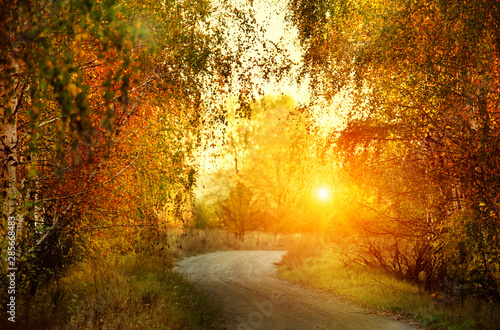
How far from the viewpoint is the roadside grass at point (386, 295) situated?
31.4 ft

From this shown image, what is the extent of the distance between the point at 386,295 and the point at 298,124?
5914mm

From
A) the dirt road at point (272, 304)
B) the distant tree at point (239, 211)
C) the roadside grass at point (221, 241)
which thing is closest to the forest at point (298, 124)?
the dirt road at point (272, 304)

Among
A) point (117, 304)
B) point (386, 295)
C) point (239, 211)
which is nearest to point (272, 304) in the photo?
point (386, 295)

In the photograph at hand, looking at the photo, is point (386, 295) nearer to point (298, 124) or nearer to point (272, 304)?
point (272, 304)

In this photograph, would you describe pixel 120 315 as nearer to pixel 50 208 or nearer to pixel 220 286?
pixel 50 208

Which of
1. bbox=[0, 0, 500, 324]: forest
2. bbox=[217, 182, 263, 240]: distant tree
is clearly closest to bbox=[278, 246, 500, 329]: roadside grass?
bbox=[0, 0, 500, 324]: forest

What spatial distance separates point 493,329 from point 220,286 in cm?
910

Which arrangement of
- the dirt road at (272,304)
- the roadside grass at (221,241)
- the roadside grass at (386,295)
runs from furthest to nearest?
1. the roadside grass at (221,241)
2. the dirt road at (272,304)
3. the roadside grass at (386,295)

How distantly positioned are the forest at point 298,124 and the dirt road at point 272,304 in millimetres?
2518

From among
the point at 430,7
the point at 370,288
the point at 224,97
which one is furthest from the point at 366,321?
the point at 430,7

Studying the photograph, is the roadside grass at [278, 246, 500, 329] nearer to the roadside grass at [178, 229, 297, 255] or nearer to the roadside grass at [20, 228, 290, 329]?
the roadside grass at [20, 228, 290, 329]

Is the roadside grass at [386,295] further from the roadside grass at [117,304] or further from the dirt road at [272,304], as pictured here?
the roadside grass at [117,304]

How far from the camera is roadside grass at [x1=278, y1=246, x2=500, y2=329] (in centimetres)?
957

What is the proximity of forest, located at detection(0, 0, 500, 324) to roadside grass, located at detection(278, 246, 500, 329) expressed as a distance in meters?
0.51
